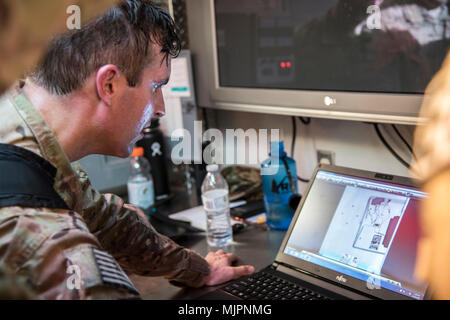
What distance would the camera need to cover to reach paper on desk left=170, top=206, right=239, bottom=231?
154cm

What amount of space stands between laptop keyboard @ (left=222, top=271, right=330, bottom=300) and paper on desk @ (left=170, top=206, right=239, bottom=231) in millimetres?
417

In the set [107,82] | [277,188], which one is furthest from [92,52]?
[277,188]

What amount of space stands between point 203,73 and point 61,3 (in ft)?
5.59

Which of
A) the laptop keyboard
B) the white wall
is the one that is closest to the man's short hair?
the laptop keyboard

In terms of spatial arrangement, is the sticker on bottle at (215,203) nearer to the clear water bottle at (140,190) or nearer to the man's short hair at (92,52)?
the clear water bottle at (140,190)

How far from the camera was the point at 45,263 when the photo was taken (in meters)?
0.50

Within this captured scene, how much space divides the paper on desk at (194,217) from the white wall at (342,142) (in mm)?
390

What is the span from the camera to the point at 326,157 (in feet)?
5.30

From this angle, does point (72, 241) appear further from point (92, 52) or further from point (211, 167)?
point (211, 167)

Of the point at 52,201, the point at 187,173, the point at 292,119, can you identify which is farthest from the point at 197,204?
the point at 52,201

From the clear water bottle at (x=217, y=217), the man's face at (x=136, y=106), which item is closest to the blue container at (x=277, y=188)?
the clear water bottle at (x=217, y=217)

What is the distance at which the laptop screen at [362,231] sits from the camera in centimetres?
98

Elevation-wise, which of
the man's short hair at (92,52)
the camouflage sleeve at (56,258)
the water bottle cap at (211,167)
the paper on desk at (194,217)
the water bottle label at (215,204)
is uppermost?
the man's short hair at (92,52)

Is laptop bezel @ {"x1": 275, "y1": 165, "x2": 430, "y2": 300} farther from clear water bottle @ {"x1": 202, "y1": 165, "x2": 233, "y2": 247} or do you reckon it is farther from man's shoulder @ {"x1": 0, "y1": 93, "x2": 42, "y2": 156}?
man's shoulder @ {"x1": 0, "y1": 93, "x2": 42, "y2": 156}
